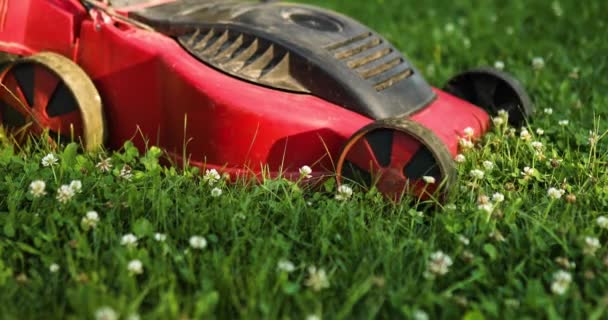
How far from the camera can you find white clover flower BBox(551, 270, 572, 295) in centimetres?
187

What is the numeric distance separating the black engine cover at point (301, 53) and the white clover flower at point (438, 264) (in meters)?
0.68

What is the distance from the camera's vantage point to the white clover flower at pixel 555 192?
91.0 inches

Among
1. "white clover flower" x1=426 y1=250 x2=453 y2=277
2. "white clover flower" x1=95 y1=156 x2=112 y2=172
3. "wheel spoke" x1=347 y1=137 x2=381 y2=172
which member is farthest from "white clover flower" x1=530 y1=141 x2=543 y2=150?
"white clover flower" x1=95 y1=156 x2=112 y2=172

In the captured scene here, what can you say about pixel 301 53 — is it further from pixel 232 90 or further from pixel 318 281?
pixel 318 281

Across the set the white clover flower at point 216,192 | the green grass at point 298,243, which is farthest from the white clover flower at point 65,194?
the white clover flower at point 216,192

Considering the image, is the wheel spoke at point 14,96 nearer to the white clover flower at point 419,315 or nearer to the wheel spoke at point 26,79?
the wheel spoke at point 26,79

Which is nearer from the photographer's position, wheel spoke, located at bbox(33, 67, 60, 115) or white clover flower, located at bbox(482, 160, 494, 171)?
white clover flower, located at bbox(482, 160, 494, 171)

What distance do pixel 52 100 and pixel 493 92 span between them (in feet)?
4.99

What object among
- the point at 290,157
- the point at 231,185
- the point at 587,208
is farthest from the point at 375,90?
the point at 587,208

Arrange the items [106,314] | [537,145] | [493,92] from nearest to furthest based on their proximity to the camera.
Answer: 1. [106,314]
2. [537,145]
3. [493,92]

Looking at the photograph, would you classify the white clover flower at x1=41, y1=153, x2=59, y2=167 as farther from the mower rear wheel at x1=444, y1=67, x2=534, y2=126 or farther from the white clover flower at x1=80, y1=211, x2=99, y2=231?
the mower rear wheel at x1=444, y1=67, x2=534, y2=126

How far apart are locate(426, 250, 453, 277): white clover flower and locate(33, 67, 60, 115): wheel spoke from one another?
1346 mm

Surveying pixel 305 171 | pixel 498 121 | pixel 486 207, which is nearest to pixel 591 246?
pixel 486 207

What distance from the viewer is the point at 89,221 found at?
2123mm
